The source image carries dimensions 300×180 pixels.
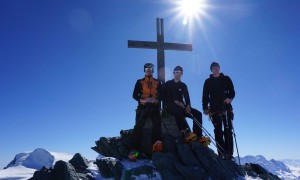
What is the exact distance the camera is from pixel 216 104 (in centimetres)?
1212

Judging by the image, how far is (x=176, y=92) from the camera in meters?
12.9

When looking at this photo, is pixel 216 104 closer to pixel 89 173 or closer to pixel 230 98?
pixel 230 98

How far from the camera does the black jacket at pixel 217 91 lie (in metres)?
12.1

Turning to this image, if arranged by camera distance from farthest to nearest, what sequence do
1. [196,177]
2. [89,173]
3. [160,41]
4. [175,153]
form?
1. [160,41]
2. [89,173]
3. [175,153]
4. [196,177]

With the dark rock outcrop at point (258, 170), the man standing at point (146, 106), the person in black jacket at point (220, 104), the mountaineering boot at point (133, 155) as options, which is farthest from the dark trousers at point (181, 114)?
the dark rock outcrop at point (258, 170)

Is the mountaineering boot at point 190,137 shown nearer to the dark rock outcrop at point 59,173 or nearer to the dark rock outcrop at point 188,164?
the dark rock outcrop at point 188,164

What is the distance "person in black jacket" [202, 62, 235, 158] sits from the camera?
11.8 metres

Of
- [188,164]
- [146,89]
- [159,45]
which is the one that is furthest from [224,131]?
[159,45]

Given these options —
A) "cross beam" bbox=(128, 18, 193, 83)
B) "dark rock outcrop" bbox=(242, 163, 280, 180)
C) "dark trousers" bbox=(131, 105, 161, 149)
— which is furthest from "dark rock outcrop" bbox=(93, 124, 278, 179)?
"cross beam" bbox=(128, 18, 193, 83)

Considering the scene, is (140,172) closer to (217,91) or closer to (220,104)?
(220,104)

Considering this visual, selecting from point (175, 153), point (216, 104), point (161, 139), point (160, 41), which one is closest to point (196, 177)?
point (175, 153)

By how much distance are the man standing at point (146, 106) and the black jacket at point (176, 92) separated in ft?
1.19

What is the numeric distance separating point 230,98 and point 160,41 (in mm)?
5534

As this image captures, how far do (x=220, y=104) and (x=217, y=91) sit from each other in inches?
22.0
